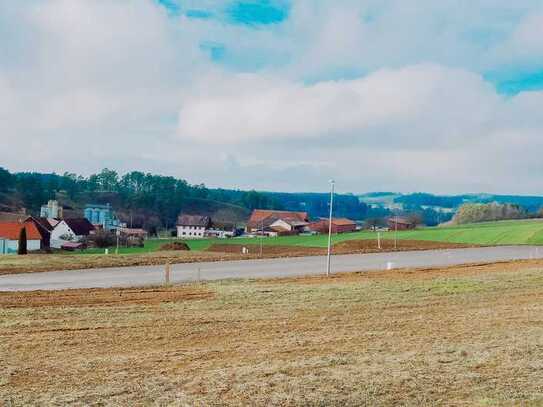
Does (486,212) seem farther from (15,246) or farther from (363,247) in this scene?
(15,246)

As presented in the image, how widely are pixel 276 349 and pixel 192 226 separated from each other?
399ft

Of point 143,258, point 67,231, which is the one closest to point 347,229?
point 67,231

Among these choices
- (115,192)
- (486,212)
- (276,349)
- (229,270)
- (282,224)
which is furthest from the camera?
(115,192)

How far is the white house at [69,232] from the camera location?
87.7 m

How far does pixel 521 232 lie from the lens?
7025 centimetres

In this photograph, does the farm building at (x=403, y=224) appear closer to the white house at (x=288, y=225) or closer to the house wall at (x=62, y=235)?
the white house at (x=288, y=225)

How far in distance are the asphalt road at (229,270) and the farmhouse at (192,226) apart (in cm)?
8199

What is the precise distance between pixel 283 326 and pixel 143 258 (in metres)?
29.7

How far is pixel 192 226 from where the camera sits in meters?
133

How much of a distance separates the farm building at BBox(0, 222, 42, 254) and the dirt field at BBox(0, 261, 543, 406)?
53.3 m

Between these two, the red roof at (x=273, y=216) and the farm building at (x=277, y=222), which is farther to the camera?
the red roof at (x=273, y=216)

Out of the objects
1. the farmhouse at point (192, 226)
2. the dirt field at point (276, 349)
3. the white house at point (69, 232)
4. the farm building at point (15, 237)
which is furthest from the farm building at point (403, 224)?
the dirt field at point (276, 349)

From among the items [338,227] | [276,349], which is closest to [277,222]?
[338,227]

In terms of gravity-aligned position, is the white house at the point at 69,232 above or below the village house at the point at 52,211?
below
